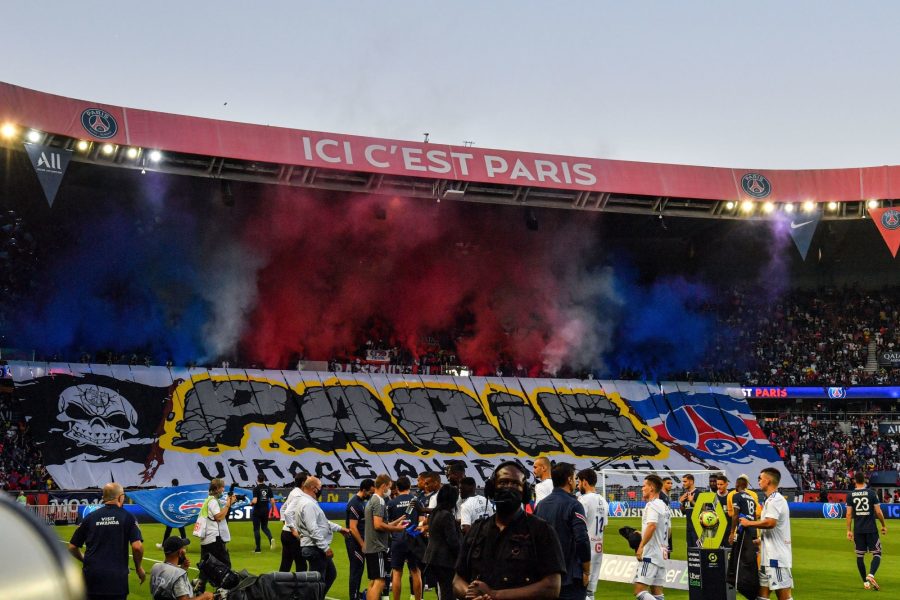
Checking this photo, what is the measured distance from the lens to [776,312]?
200 feet

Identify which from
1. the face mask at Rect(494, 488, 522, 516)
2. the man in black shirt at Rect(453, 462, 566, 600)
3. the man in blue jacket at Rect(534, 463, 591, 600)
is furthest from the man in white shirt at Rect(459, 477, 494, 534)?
the face mask at Rect(494, 488, 522, 516)

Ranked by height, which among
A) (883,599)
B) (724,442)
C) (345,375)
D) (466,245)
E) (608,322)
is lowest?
(883,599)

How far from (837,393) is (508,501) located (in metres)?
52.6

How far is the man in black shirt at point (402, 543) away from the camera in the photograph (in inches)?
544

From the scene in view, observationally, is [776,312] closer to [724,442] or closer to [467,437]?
[724,442]

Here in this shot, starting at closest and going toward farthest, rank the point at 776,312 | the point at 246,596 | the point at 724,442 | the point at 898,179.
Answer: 1. the point at 246,596
2. the point at 898,179
3. the point at 724,442
4. the point at 776,312

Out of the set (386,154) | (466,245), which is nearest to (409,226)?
(466,245)

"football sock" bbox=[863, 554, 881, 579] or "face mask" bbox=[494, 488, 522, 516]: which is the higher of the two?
"face mask" bbox=[494, 488, 522, 516]

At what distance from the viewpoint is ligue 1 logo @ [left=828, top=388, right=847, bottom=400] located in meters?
54.4

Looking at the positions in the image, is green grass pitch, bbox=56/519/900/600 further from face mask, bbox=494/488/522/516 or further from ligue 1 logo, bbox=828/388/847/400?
ligue 1 logo, bbox=828/388/847/400

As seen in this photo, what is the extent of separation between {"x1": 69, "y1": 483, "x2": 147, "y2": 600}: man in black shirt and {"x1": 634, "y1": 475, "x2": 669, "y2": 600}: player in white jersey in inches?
265

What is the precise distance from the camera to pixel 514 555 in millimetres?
6555

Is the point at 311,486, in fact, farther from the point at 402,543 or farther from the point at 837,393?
the point at 837,393

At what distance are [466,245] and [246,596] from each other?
4635 cm
